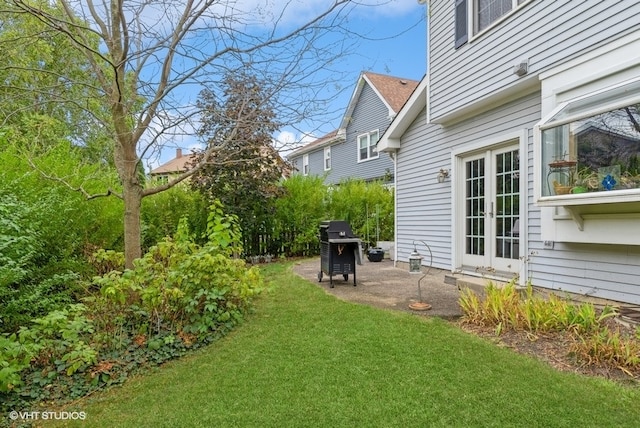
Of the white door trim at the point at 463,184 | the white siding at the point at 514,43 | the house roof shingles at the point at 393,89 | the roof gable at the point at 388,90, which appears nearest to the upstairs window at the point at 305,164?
the roof gable at the point at 388,90

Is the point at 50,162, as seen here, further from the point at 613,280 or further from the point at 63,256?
the point at 613,280

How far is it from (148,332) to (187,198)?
5.75 meters

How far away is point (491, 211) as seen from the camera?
6.01 meters

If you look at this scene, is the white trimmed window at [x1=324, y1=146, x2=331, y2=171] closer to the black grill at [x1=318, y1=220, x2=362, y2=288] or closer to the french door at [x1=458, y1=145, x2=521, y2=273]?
the french door at [x1=458, y1=145, x2=521, y2=273]

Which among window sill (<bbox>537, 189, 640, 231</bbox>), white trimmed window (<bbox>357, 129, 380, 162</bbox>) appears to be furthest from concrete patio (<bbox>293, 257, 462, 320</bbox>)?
white trimmed window (<bbox>357, 129, 380, 162</bbox>)

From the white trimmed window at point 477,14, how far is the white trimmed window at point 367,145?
9.89 meters

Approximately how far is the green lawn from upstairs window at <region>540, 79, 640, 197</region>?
6.47 ft

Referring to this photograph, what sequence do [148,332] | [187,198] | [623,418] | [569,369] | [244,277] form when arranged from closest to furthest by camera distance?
[623,418], [569,369], [148,332], [244,277], [187,198]

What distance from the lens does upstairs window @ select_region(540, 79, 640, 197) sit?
140 inches

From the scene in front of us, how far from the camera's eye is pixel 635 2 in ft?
12.3

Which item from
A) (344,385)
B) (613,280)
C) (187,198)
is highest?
(187,198)

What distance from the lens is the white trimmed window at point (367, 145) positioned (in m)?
16.4

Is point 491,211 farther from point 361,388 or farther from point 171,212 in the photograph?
point 171,212

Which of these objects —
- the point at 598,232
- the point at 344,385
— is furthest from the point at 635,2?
the point at 344,385
